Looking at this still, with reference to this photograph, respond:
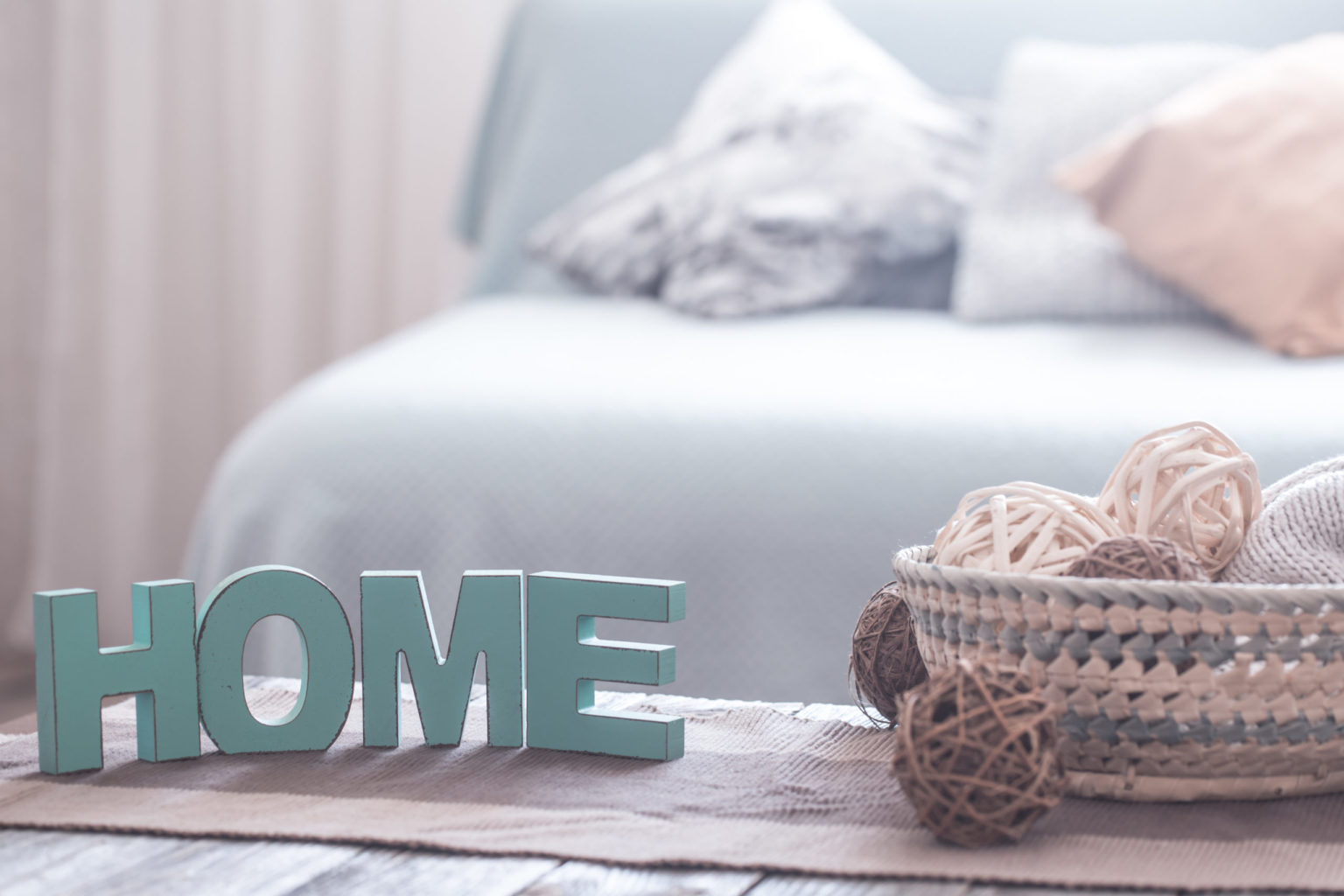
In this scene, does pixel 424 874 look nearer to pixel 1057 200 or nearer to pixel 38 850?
pixel 38 850

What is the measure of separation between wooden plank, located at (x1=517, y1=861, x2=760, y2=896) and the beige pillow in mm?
1051

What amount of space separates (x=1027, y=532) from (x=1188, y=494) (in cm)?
8

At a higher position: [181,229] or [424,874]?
[181,229]

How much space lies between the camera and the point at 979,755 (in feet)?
1.60

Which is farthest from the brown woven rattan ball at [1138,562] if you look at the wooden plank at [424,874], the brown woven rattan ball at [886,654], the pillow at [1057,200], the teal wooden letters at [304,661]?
the pillow at [1057,200]

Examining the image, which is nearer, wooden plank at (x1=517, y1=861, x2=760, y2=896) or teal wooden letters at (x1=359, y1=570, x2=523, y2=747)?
wooden plank at (x1=517, y1=861, x2=760, y2=896)

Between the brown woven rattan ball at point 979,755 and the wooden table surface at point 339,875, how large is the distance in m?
0.03

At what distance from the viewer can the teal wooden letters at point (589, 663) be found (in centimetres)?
64

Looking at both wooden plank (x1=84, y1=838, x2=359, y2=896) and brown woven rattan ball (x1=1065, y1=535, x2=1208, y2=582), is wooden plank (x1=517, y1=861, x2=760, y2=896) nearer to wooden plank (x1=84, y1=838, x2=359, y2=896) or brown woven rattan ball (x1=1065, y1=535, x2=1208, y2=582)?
wooden plank (x1=84, y1=838, x2=359, y2=896)

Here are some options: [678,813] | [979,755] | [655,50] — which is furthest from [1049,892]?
[655,50]

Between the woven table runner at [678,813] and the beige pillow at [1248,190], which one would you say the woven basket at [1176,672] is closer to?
the woven table runner at [678,813]

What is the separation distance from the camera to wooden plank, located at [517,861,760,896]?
48 centimetres

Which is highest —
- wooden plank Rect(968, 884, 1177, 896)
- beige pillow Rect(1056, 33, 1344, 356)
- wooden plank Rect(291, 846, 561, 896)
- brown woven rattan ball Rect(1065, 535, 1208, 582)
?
beige pillow Rect(1056, 33, 1344, 356)

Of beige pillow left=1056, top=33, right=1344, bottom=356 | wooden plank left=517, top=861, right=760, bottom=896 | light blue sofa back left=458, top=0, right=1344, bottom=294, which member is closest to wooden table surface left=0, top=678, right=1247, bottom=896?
wooden plank left=517, top=861, right=760, bottom=896
